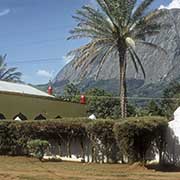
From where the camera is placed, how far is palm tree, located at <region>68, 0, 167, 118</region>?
97.7ft

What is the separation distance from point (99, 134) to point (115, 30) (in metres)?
11.2

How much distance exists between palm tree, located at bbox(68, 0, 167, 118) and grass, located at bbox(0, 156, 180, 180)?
36.6 ft

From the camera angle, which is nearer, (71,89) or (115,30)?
(115,30)

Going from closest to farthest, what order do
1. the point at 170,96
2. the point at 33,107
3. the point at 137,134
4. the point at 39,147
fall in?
the point at 137,134 < the point at 39,147 < the point at 33,107 < the point at 170,96

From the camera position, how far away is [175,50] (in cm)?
12662

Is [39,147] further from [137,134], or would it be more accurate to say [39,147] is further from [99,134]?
[137,134]

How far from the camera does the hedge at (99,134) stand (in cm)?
1870

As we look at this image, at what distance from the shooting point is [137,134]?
18531mm

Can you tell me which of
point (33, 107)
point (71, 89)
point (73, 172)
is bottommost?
point (73, 172)

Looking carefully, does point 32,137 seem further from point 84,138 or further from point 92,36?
point 92,36

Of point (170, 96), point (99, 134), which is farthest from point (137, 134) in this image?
point (170, 96)

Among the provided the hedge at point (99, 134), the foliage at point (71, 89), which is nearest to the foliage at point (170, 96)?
the foliage at point (71, 89)

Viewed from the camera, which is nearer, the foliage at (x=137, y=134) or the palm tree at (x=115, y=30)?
the foliage at (x=137, y=134)

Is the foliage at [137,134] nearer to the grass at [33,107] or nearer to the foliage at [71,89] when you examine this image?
the grass at [33,107]
